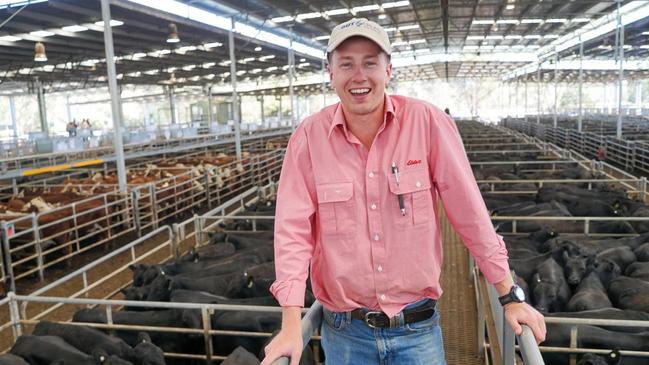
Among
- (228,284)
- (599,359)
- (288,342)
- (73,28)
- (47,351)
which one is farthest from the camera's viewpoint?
(73,28)

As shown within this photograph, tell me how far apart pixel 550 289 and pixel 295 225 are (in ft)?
15.2

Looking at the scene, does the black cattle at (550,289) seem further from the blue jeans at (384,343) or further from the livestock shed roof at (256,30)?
the livestock shed roof at (256,30)

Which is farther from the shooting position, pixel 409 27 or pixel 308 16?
pixel 409 27

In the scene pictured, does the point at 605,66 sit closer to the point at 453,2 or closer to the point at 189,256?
the point at 453,2

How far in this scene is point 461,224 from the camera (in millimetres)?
2125

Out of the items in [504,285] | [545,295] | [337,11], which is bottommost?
[545,295]

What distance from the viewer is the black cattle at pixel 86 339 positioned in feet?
15.7

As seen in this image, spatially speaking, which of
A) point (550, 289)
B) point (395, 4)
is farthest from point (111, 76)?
point (395, 4)

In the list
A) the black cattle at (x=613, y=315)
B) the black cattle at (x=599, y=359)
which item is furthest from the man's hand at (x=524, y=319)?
the black cattle at (x=613, y=315)

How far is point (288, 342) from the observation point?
1826mm

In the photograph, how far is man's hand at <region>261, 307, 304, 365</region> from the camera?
1.78 m

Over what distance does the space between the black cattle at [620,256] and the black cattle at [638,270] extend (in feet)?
0.75

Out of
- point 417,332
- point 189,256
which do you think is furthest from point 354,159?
point 189,256

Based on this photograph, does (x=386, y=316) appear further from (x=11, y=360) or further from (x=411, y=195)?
(x=11, y=360)
